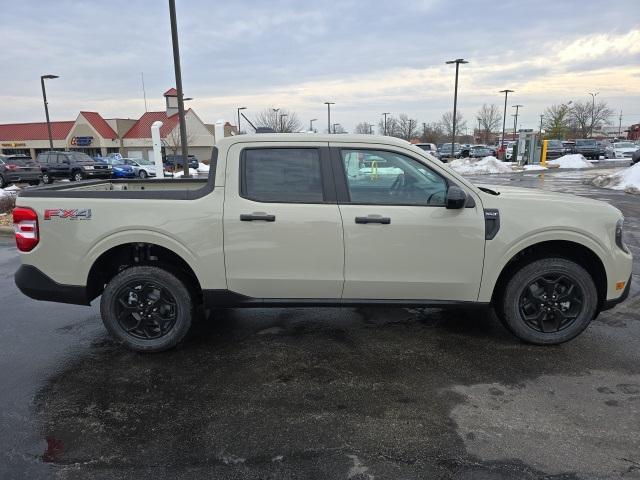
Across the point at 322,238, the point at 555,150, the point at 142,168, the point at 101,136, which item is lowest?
the point at 142,168

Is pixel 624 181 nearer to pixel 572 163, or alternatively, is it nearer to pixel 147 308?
pixel 572 163

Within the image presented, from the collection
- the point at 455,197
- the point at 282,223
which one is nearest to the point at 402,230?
the point at 455,197

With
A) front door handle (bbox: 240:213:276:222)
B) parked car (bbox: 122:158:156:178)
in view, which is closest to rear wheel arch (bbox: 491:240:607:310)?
front door handle (bbox: 240:213:276:222)

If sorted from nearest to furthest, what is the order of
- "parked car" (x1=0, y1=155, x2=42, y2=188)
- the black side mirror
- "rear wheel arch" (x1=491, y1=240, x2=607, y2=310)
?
the black side mirror → "rear wheel arch" (x1=491, y1=240, x2=607, y2=310) → "parked car" (x1=0, y1=155, x2=42, y2=188)

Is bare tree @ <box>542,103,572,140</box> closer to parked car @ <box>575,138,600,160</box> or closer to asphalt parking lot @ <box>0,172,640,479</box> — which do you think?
parked car @ <box>575,138,600,160</box>

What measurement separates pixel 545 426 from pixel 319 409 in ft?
4.82

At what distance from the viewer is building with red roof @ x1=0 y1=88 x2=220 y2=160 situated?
6153cm

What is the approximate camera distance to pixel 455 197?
3.81 metres

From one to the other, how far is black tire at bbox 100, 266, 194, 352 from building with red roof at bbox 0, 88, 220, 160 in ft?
194

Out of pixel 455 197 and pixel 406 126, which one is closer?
pixel 455 197

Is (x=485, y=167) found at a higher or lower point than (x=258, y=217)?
lower

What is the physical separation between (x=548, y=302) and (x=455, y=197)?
132 centimetres

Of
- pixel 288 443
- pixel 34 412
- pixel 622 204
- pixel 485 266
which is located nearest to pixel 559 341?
pixel 485 266

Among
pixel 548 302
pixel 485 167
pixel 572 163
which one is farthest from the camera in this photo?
pixel 572 163
